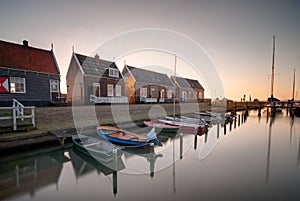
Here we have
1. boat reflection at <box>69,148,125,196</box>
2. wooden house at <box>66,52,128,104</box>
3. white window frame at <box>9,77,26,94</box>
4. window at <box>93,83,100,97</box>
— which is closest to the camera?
boat reflection at <box>69,148,125,196</box>

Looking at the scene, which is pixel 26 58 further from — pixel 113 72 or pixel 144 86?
pixel 144 86

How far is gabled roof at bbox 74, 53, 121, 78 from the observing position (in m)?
19.7

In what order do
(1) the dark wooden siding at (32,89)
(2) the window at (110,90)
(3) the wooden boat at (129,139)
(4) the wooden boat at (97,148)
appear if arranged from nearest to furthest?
(4) the wooden boat at (97,148) → (3) the wooden boat at (129,139) → (1) the dark wooden siding at (32,89) → (2) the window at (110,90)

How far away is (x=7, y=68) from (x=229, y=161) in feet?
57.2

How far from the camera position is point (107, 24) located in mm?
15898

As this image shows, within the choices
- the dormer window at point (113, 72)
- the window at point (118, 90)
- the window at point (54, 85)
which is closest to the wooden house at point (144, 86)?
the window at point (118, 90)

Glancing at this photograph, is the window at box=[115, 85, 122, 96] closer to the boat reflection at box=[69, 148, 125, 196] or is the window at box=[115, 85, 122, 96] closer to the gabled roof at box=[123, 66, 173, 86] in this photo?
the gabled roof at box=[123, 66, 173, 86]

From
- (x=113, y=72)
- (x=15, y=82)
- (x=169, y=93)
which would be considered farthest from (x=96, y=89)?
(x=169, y=93)

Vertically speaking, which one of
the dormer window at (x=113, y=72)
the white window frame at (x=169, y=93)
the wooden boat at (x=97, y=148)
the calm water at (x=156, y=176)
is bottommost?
the calm water at (x=156, y=176)

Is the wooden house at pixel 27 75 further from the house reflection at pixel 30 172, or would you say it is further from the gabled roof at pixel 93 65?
the house reflection at pixel 30 172

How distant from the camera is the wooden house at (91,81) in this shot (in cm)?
1881

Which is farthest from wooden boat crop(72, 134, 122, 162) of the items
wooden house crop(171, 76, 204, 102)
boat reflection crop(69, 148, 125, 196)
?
wooden house crop(171, 76, 204, 102)

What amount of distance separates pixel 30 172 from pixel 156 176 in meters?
5.44

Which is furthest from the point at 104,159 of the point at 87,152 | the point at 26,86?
the point at 26,86
